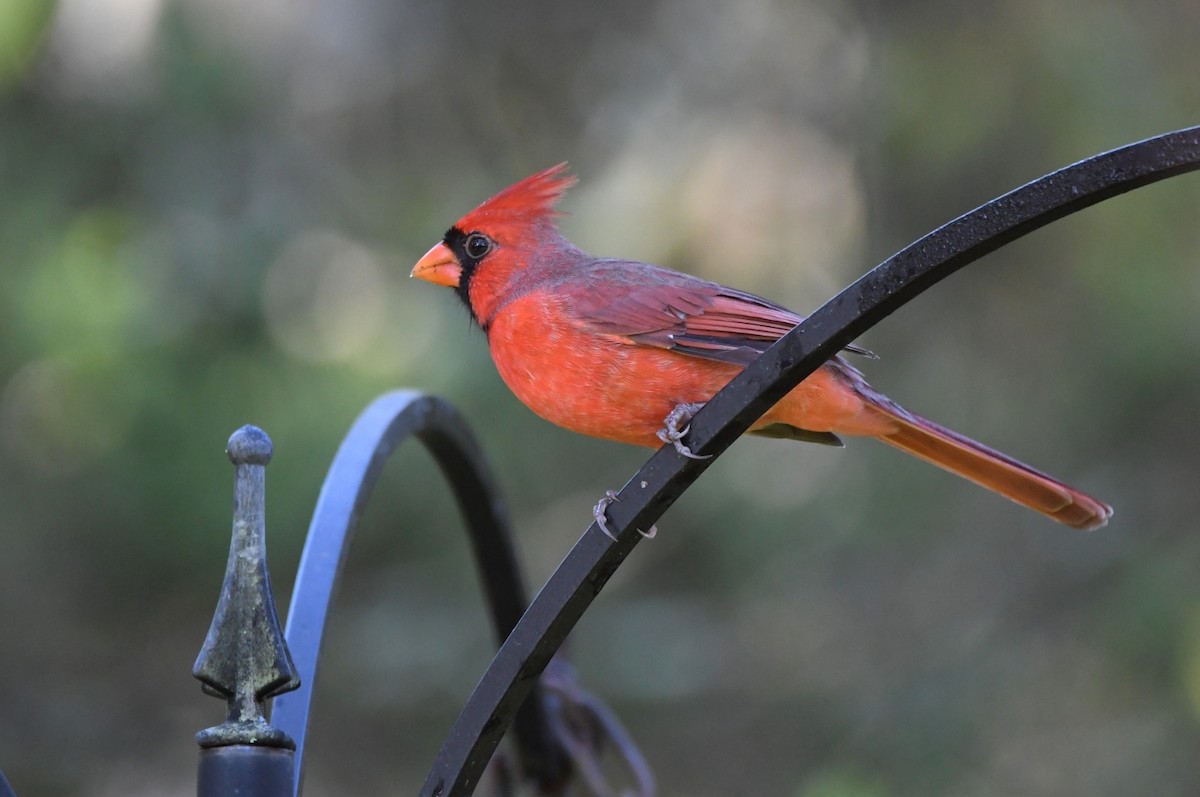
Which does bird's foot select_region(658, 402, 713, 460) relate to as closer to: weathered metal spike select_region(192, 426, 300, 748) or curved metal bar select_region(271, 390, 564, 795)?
curved metal bar select_region(271, 390, 564, 795)

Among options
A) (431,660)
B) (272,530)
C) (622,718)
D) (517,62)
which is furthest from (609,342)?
(517,62)

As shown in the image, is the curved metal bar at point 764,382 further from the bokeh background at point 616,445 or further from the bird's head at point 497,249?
the bokeh background at point 616,445

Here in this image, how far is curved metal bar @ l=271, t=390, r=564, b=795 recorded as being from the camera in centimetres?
165

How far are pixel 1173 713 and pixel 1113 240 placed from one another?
1650 millimetres

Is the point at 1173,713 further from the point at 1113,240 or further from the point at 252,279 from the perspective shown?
the point at 252,279

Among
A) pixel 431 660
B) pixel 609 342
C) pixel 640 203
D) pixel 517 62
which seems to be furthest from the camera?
pixel 517 62

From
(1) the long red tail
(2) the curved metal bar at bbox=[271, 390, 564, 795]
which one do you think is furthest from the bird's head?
(1) the long red tail

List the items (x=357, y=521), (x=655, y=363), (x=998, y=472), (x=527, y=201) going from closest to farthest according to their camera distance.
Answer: (x=357, y=521) → (x=998, y=472) → (x=655, y=363) → (x=527, y=201)

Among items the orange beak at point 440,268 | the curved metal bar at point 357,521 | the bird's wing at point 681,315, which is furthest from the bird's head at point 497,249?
the curved metal bar at point 357,521

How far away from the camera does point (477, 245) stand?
8.51ft

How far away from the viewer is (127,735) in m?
4.79

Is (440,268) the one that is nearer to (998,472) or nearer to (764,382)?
(998,472)

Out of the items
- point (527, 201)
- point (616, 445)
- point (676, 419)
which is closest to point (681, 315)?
point (676, 419)

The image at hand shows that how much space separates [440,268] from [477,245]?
81mm
